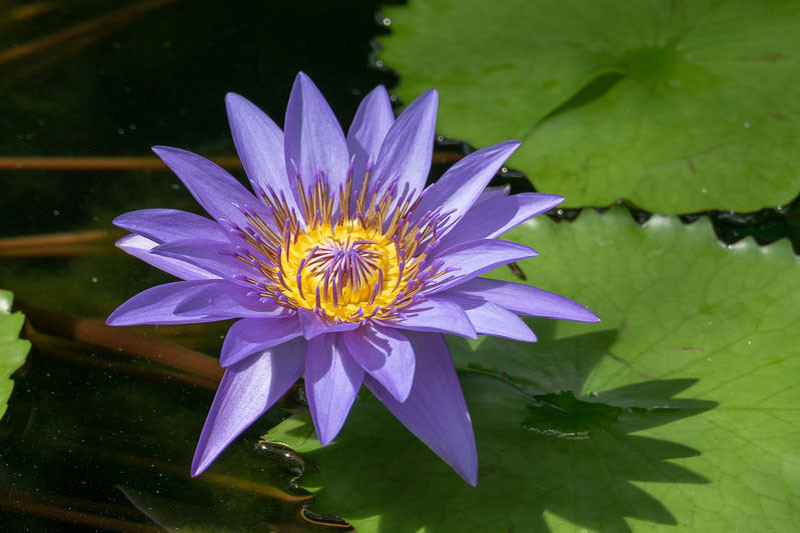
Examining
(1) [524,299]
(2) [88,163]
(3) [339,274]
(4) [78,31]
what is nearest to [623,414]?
(1) [524,299]

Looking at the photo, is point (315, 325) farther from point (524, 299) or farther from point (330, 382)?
point (524, 299)

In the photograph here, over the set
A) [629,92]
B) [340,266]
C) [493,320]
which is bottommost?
→ [340,266]

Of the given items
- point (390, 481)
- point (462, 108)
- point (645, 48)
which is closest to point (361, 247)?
point (390, 481)

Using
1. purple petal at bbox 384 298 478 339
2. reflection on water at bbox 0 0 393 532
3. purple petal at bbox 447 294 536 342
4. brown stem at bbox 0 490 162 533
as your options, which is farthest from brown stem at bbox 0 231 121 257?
purple petal at bbox 447 294 536 342

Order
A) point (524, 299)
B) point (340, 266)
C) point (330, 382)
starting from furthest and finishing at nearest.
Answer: point (340, 266)
point (524, 299)
point (330, 382)

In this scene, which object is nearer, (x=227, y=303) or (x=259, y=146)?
(x=227, y=303)

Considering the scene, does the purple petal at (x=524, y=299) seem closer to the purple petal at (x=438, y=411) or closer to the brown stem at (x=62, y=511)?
the purple petal at (x=438, y=411)
